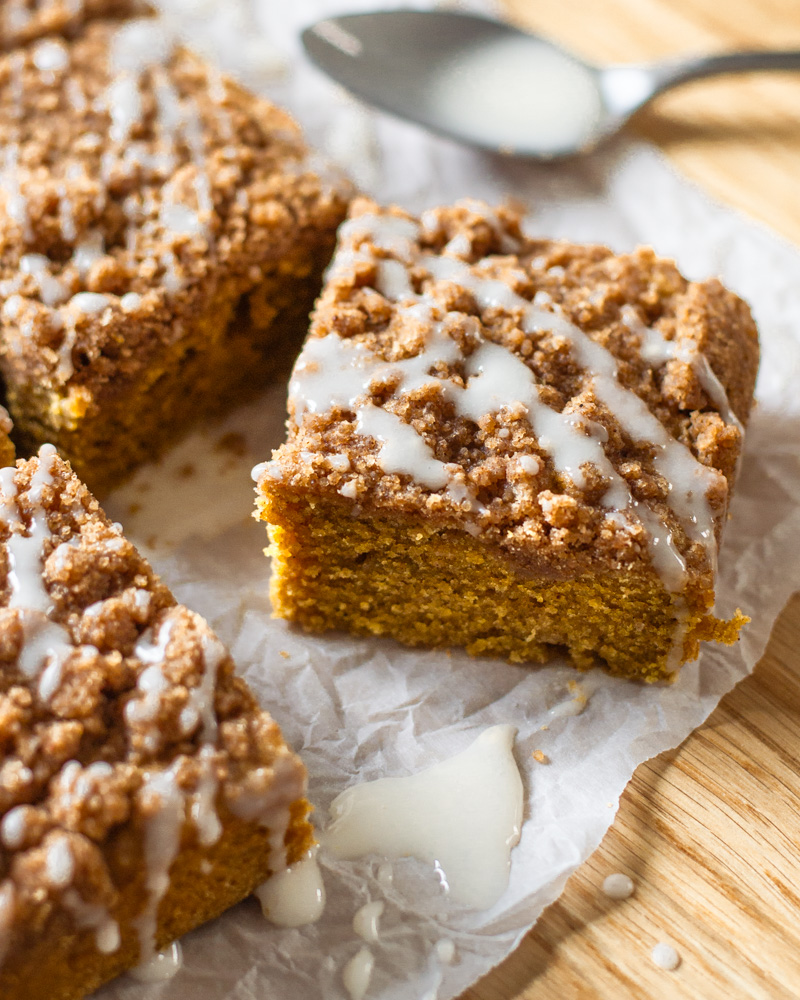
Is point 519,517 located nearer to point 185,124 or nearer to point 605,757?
point 605,757

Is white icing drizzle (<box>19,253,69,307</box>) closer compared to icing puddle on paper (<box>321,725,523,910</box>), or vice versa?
icing puddle on paper (<box>321,725,523,910</box>)

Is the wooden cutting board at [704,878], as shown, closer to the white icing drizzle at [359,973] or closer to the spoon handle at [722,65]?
the white icing drizzle at [359,973]

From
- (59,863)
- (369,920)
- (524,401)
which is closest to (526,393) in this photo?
(524,401)

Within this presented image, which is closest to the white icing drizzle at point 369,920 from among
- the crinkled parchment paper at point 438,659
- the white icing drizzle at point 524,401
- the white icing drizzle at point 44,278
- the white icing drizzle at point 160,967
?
the crinkled parchment paper at point 438,659

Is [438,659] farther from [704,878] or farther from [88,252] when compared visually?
[88,252]

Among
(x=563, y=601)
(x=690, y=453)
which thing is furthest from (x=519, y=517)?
(x=690, y=453)

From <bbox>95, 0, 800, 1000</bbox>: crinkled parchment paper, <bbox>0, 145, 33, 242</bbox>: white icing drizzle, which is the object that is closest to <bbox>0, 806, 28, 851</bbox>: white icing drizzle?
<bbox>95, 0, 800, 1000</bbox>: crinkled parchment paper

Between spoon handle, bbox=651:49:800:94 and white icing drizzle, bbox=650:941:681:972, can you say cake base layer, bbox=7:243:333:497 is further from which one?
white icing drizzle, bbox=650:941:681:972
